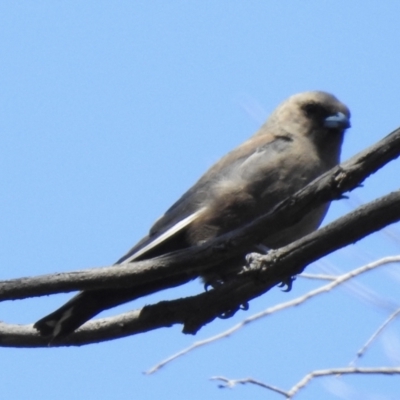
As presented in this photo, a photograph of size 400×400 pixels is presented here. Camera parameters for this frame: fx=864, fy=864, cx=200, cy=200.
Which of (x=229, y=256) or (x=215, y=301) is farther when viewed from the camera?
(x=215, y=301)

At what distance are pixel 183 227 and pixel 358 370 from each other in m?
1.46

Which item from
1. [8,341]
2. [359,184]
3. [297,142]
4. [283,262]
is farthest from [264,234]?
[297,142]

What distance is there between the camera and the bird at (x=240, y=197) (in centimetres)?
383

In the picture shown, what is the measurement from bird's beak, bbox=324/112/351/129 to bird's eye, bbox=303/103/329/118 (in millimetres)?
62

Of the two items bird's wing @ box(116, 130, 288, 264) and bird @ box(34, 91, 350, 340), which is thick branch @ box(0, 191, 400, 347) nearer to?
bird @ box(34, 91, 350, 340)

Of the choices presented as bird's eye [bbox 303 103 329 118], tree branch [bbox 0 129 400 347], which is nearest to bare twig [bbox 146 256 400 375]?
tree branch [bbox 0 129 400 347]

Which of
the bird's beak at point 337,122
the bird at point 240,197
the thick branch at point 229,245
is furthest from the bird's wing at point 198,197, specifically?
the thick branch at point 229,245

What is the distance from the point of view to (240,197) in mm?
4371

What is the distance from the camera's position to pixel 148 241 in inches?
164

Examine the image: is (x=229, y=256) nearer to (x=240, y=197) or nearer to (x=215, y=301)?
(x=215, y=301)

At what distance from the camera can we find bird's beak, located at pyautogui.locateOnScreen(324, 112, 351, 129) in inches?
200

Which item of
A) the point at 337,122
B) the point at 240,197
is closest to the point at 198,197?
the point at 240,197

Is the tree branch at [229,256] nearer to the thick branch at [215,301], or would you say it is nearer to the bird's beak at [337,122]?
the thick branch at [215,301]

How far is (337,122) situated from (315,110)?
204 mm
